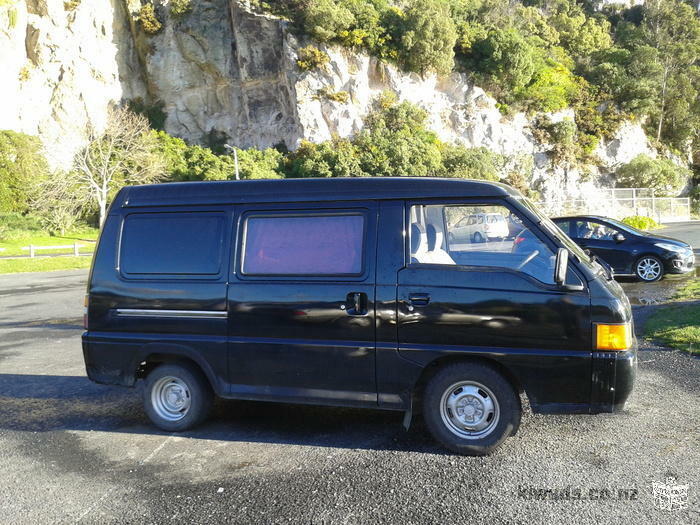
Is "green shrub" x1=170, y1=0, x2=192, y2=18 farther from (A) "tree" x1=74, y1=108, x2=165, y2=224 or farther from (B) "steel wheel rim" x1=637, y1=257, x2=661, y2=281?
(B) "steel wheel rim" x1=637, y1=257, x2=661, y2=281

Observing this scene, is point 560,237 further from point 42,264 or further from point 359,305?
point 42,264

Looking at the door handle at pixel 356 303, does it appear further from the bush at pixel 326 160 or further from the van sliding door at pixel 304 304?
the bush at pixel 326 160

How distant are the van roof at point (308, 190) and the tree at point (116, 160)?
35.2m

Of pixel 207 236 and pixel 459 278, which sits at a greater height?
pixel 207 236

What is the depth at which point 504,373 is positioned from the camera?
4078 mm

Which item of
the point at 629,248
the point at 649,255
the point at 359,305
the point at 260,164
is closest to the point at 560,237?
the point at 359,305

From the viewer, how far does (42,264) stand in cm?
2350

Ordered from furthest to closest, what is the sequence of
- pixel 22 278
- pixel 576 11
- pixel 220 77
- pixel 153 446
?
1. pixel 576 11
2. pixel 220 77
3. pixel 22 278
4. pixel 153 446

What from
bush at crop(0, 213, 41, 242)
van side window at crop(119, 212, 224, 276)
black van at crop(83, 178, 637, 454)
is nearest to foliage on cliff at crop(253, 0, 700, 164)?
bush at crop(0, 213, 41, 242)

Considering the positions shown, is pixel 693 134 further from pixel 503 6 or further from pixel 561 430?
pixel 561 430

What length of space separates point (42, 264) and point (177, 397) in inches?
878

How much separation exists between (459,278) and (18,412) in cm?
480

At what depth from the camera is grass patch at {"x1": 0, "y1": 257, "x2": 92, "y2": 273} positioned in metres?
22.4

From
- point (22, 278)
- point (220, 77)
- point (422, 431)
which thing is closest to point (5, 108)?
point (220, 77)
